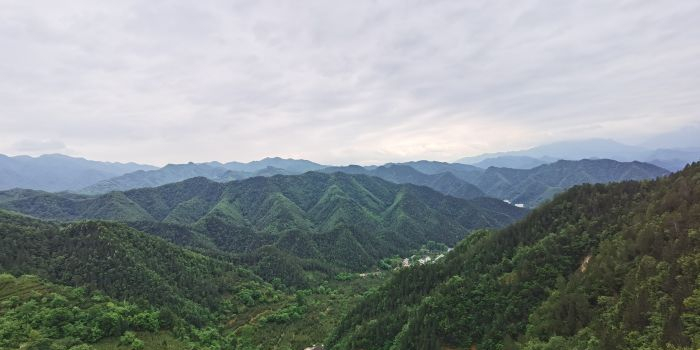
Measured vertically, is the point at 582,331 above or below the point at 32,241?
below

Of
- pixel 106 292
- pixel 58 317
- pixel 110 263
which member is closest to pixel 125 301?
pixel 106 292

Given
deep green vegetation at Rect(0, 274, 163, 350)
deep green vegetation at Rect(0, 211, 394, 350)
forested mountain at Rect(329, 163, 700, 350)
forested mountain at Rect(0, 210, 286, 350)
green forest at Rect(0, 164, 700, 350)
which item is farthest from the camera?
deep green vegetation at Rect(0, 211, 394, 350)

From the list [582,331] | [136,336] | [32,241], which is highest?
[32,241]

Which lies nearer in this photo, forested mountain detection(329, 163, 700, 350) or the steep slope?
forested mountain detection(329, 163, 700, 350)

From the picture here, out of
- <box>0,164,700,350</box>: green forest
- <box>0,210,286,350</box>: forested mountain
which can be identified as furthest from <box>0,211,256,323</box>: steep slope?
<box>0,164,700,350</box>: green forest

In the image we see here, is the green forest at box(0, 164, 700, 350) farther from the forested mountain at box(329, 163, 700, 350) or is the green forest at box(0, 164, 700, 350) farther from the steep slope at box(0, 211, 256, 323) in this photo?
the steep slope at box(0, 211, 256, 323)

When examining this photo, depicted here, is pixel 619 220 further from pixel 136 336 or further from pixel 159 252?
pixel 159 252

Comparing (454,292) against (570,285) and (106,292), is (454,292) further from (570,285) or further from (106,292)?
(106,292)

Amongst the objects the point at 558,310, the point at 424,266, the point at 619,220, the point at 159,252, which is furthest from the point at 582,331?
the point at 159,252
